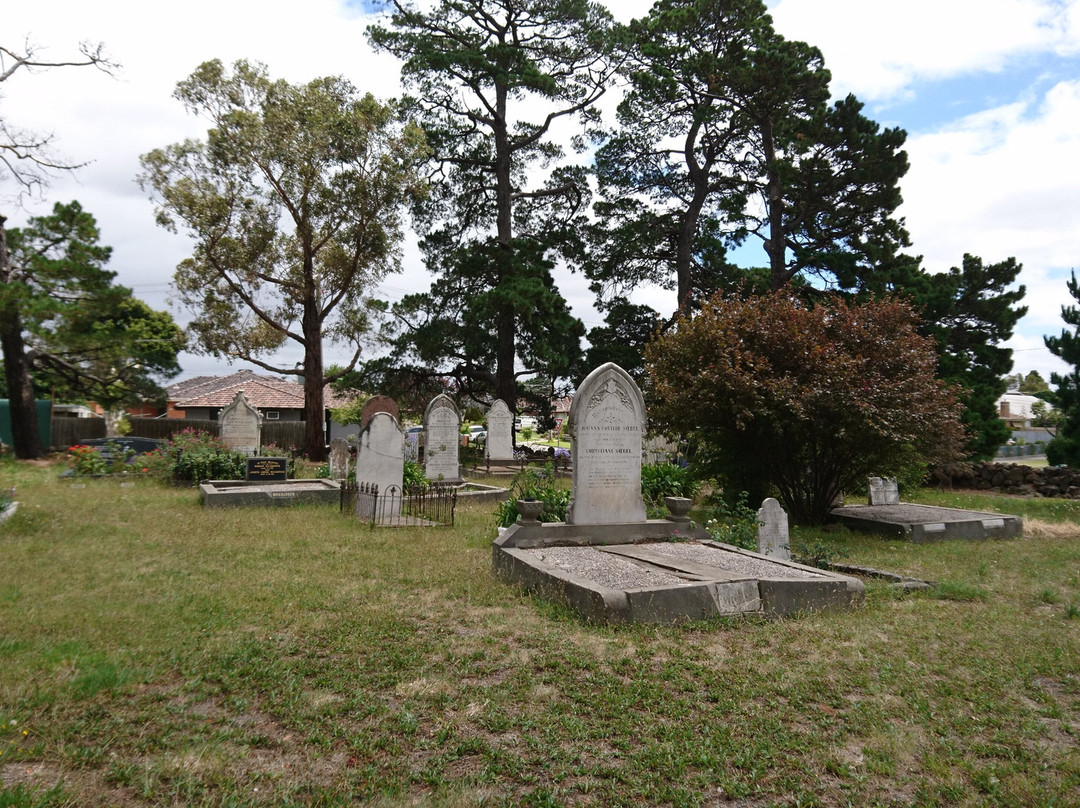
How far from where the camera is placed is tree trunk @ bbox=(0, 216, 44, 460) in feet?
71.4

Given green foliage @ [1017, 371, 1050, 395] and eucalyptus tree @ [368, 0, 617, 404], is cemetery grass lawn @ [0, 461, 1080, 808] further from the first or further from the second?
green foliage @ [1017, 371, 1050, 395]

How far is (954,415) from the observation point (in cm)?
1158

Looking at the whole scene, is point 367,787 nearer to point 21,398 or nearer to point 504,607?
point 504,607

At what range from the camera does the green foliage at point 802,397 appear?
1094 centimetres

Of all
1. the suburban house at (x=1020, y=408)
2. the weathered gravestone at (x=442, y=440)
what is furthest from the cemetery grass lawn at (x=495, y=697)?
the suburban house at (x=1020, y=408)

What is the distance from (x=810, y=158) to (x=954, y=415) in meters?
13.0

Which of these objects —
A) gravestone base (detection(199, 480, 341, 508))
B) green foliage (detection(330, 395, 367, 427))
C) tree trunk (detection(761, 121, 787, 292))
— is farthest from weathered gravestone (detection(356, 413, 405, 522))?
green foliage (detection(330, 395, 367, 427))

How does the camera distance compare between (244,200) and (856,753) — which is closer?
(856,753)

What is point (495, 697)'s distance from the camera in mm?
4137

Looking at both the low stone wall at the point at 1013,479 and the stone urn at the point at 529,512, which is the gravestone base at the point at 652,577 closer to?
the stone urn at the point at 529,512

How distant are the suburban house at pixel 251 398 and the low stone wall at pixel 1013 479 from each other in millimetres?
29285

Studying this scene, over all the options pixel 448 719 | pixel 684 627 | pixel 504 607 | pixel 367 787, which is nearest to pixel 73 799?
pixel 367 787

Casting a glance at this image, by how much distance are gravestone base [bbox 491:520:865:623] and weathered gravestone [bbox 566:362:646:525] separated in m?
0.26

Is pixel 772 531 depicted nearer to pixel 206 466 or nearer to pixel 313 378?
pixel 206 466
